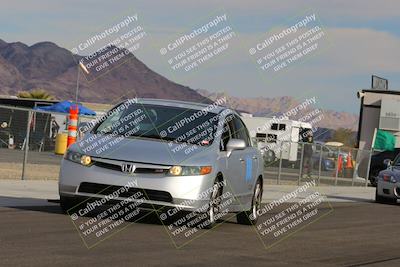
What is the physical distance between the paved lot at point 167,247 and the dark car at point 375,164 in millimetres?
24737

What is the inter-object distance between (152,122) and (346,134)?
441ft

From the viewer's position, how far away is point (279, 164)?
30797mm

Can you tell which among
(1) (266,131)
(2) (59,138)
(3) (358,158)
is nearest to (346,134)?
(1) (266,131)

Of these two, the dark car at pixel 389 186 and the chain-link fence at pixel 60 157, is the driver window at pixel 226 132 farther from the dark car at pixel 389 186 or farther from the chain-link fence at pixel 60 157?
the dark car at pixel 389 186

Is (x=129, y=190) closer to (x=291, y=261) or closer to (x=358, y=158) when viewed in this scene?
(x=291, y=261)

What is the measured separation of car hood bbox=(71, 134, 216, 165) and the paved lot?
0.86m

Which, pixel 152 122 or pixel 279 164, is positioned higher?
pixel 152 122

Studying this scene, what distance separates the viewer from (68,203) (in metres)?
12.2

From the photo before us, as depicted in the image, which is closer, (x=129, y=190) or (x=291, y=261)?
(x=291, y=261)

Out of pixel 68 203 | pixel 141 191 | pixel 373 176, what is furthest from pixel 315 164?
pixel 141 191
